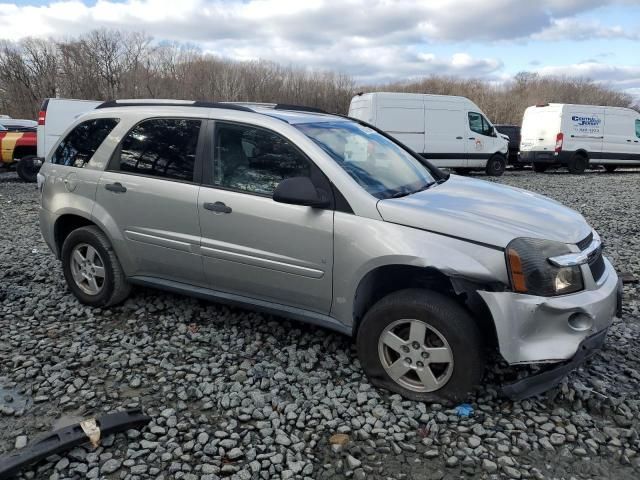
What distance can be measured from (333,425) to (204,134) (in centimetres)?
226

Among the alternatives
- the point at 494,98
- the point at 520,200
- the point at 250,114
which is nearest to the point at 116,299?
the point at 250,114

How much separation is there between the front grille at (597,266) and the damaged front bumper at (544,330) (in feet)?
0.70

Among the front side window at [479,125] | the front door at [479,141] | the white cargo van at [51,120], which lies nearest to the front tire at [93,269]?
the white cargo van at [51,120]

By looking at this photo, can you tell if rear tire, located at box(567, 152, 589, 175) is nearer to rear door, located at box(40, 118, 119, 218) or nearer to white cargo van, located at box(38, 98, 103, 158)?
white cargo van, located at box(38, 98, 103, 158)

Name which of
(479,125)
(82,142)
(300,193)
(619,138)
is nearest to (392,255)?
(300,193)

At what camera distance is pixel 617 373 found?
3346mm

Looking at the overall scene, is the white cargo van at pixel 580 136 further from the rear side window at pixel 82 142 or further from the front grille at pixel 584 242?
the rear side window at pixel 82 142

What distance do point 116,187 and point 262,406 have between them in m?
2.18

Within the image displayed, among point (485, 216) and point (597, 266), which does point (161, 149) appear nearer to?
point (485, 216)

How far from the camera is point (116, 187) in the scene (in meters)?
4.04

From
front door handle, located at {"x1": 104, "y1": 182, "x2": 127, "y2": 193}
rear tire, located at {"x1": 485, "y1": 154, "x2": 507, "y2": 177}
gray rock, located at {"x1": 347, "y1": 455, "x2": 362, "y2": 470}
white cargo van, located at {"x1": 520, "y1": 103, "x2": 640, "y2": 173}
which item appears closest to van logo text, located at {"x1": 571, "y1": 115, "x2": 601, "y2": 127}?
white cargo van, located at {"x1": 520, "y1": 103, "x2": 640, "y2": 173}

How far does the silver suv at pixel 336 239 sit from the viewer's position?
2.77 m

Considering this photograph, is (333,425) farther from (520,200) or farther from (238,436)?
(520,200)

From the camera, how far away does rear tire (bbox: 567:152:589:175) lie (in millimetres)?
18141
